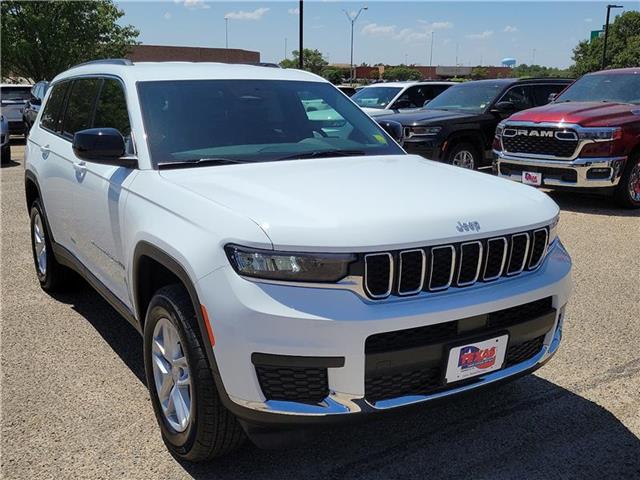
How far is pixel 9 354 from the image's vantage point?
4254mm

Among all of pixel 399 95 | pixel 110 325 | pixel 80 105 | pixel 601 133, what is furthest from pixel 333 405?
pixel 399 95

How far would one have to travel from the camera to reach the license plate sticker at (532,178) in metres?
9.03

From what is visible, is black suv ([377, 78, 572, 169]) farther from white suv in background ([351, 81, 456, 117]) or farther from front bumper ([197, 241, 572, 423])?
front bumper ([197, 241, 572, 423])

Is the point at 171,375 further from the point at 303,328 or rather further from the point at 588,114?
the point at 588,114

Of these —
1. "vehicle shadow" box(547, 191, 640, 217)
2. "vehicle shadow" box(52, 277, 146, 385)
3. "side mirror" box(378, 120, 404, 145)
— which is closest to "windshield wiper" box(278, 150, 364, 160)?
"side mirror" box(378, 120, 404, 145)

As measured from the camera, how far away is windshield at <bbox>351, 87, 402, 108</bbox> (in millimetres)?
13477

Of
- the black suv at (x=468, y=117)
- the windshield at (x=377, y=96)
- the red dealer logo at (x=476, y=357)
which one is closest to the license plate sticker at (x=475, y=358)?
the red dealer logo at (x=476, y=357)

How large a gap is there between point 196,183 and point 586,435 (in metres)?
2.28

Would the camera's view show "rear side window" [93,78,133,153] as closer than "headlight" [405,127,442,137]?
Yes

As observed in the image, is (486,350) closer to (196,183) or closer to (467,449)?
(467,449)

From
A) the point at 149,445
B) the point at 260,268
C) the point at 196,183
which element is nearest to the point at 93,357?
the point at 149,445

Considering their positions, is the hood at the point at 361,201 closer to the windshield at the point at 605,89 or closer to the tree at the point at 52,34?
the windshield at the point at 605,89

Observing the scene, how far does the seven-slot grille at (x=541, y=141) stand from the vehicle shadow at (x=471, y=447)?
5833 millimetres

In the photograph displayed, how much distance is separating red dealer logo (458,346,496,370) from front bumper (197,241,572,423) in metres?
0.16
